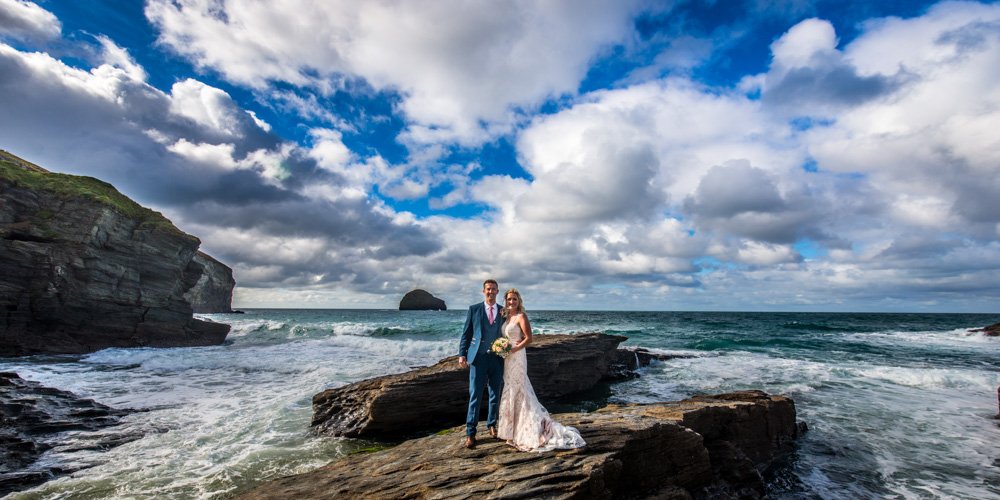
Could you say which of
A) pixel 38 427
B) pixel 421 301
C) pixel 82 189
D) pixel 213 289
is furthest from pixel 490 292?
pixel 421 301

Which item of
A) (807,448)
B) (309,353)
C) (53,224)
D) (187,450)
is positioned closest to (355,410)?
(187,450)

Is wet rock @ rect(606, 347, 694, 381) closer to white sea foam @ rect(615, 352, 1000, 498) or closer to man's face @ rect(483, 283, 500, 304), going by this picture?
white sea foam @ rect(615, 352, 1000, 498)

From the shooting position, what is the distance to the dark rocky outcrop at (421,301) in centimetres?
16212

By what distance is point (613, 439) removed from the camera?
22.2 feet

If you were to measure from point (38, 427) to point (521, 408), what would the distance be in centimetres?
1365

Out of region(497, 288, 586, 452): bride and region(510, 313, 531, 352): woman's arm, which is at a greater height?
region(510, 313, 531, 352): woman's arm

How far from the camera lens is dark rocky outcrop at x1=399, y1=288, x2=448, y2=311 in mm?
162125

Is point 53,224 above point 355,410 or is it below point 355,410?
above

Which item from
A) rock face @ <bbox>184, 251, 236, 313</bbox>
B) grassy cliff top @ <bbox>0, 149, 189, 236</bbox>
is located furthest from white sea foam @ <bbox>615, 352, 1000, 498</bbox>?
rock face @ <bbox>184, 251, 236, 313</bbox>

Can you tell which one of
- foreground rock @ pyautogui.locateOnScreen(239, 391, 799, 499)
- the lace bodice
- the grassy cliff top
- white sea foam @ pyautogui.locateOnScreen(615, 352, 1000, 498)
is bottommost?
white sea foam @ pyautogui.locateOnScreen(615, 352, 1000, 498)

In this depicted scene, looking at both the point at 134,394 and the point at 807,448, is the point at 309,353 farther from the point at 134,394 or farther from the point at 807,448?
the point at 807,448

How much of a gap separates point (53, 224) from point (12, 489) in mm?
29701

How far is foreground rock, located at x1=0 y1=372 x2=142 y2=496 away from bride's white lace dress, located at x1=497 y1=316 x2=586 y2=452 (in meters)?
9.51

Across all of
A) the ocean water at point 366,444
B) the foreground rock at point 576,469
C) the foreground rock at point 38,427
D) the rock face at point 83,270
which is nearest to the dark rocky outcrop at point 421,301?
the rock face at point 83,270
